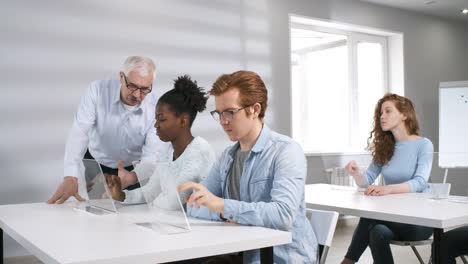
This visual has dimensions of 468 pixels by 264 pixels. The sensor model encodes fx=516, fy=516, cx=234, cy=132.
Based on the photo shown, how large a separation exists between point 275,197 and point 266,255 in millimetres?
213

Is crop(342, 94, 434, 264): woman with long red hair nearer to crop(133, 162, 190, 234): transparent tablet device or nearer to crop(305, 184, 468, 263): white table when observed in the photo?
crop(305, 184, 468, 263): white table

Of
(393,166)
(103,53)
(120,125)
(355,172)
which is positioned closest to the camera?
(355,172)

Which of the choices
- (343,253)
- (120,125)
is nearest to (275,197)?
(120,125)

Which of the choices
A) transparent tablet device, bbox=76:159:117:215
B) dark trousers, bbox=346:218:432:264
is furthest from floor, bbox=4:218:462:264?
transparent tablet device, bbox=76:159:117:215

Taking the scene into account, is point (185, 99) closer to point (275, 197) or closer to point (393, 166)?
point (393, 166)

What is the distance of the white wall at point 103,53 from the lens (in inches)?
151

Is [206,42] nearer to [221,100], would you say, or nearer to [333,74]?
[333,74]

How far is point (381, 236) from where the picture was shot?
266 centimetres

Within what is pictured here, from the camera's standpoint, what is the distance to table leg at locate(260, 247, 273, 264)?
160 centimetres

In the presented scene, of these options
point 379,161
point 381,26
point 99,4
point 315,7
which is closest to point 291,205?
point 379,161

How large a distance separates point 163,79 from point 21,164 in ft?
4.40

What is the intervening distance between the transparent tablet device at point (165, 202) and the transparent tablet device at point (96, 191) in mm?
379

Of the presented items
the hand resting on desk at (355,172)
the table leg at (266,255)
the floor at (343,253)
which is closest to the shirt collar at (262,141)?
the table leg at (266,255)

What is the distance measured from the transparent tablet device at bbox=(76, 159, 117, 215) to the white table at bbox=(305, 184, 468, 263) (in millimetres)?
1013
